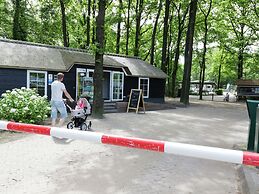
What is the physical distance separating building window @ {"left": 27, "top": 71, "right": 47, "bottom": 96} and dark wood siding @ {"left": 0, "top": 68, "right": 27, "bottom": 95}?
0.95ft

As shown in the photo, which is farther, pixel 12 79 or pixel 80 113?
pixel 12 79

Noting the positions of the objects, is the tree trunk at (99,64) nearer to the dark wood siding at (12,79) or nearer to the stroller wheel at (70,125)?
the dark wood siding at (12,79)

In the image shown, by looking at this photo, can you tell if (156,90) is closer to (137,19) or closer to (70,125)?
(137,19)

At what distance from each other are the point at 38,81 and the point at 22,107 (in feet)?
20.4

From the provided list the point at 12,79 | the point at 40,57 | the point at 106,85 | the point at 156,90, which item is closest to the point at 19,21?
the point at 106,85

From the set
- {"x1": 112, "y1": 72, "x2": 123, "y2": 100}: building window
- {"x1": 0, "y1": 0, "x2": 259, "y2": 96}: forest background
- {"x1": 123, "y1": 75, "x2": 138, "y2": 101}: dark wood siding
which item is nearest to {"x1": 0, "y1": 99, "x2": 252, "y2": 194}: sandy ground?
{"x1": 112, "y1": 72, "x2": 123, "y2": 100}: building window

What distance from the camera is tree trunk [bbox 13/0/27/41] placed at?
26.9 meters

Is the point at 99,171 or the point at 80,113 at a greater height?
the point at 80,113

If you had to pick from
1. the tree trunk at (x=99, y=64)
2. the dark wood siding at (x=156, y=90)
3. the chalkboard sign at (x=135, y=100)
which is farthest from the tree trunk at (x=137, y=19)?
the tree trunk at (x=99, y=64)

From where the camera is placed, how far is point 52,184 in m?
5.05

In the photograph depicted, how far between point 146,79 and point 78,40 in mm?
12398

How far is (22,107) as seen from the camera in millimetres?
10688

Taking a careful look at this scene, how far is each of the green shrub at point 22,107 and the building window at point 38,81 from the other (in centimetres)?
494

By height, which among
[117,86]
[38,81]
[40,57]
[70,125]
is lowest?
[70,125]
